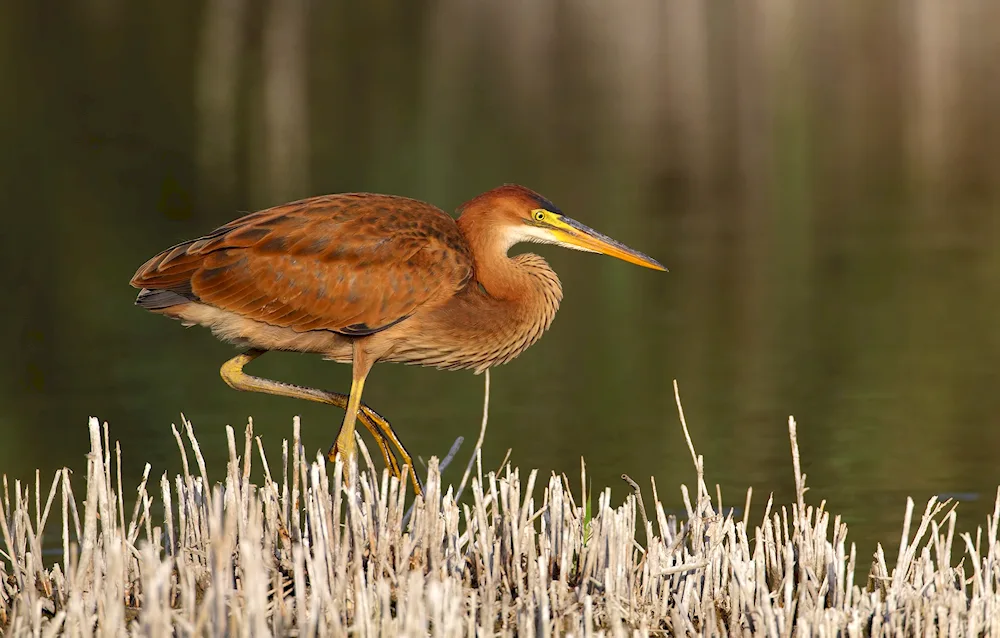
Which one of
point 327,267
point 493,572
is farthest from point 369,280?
point 493,572

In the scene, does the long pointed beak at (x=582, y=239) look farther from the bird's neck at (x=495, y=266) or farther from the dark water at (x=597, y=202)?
the dark water at (x=597, y=202)

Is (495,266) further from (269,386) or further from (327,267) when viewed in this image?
(269,386)

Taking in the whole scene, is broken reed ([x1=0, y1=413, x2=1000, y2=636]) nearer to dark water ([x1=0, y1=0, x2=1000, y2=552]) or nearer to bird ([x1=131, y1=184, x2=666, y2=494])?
bird ([x1=131, y1=184, x2=666, y2=494])

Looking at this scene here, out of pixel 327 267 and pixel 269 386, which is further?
pixel 269 386

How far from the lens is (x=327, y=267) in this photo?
7.50 m

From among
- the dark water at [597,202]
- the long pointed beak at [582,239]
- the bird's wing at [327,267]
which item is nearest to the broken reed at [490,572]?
the bird's wing at [327,267]

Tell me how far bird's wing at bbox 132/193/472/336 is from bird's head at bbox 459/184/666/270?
0.88 ft

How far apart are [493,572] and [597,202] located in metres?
15.0

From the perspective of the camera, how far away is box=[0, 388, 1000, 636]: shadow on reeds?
5.22 m

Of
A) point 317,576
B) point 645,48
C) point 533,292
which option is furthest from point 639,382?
point 645,48

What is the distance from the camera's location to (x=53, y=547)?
27.7 feet

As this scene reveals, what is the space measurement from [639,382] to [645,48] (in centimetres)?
2576

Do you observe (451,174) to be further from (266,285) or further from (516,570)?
(516,570)

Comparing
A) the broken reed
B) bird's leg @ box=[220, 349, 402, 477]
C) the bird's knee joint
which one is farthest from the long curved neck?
the broken reed
